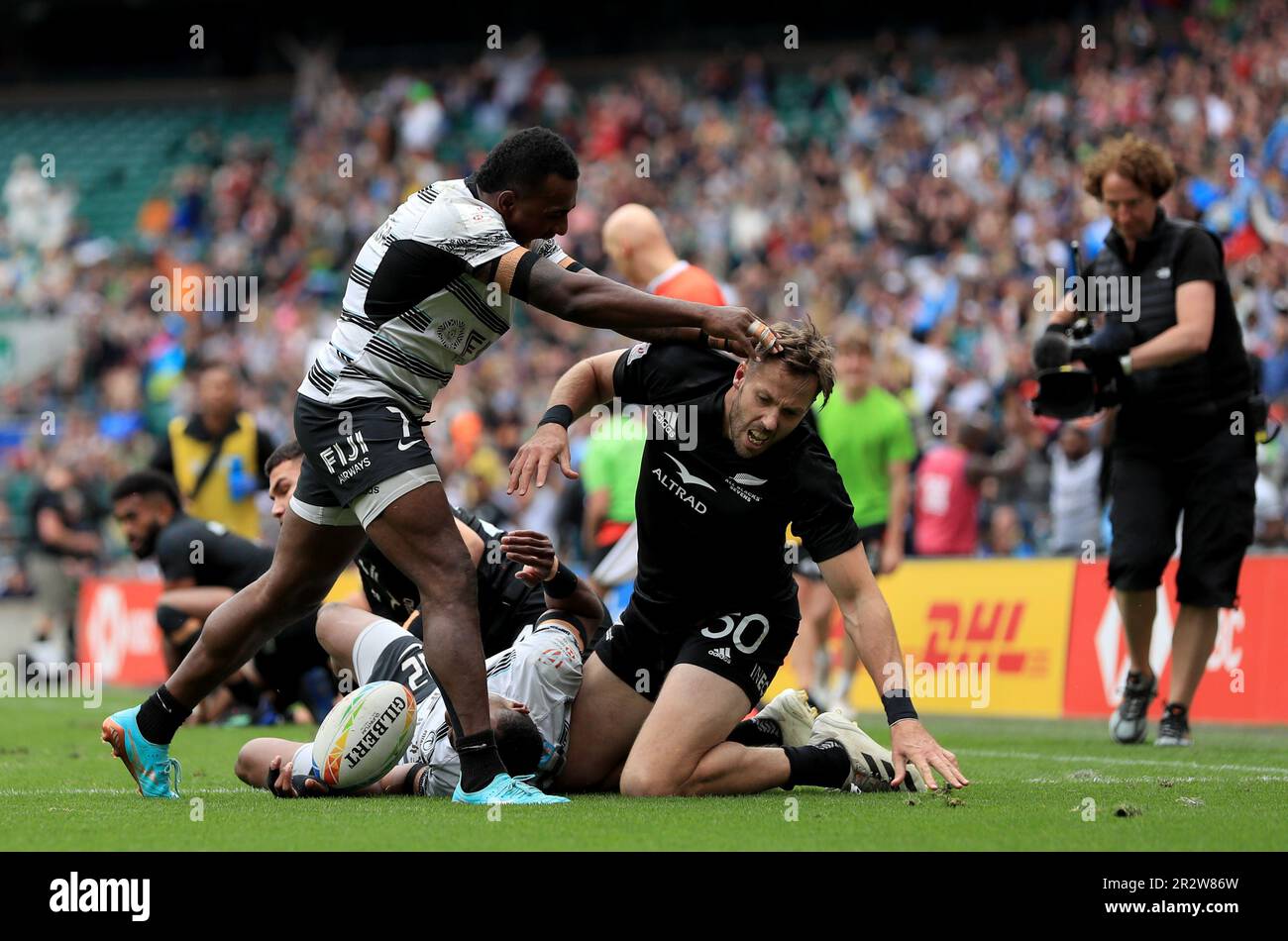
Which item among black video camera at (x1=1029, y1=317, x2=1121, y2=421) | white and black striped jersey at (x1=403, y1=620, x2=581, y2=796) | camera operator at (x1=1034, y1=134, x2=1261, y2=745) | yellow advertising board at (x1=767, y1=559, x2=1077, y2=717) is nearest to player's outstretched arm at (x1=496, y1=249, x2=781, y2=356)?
white and black striped jersey at (x1=403, y1=620, x2=581, y2=796)

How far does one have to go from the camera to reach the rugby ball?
5816 mm

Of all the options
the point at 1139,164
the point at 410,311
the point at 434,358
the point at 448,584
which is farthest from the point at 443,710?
the point at 1139,164

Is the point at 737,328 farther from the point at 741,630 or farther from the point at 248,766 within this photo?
the point at 248,766

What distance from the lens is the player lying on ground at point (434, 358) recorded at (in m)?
5.55

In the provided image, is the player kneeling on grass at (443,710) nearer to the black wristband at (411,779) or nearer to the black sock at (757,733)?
the black wristband at (411,779)

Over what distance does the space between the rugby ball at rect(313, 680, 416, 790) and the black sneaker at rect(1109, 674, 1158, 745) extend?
4241 mm

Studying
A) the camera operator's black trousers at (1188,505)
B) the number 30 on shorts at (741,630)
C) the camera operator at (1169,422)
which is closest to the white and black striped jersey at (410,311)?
the number 30 on shorts at (741,630)

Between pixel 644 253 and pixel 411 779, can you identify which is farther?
pixel 644 253

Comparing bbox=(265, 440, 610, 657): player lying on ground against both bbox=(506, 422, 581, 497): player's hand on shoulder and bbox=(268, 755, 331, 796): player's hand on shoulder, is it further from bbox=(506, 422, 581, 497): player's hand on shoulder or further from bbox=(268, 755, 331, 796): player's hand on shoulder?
bbox=(268, 755, 331, 796): player's hand on shoulder

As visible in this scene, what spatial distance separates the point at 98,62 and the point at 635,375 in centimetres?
2935

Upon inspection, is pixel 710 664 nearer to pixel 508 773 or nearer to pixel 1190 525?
pixel 508 773

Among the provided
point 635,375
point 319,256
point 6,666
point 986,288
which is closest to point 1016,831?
point 635,375

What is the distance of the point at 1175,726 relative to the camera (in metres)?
8.57

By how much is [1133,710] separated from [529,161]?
4.70 m
